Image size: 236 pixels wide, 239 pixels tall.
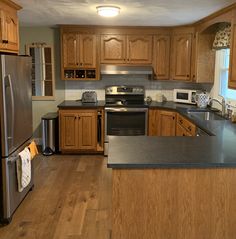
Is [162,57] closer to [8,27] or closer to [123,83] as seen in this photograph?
[123,83]

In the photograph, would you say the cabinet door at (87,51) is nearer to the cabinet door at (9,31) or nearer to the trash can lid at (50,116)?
the trash can lid at (50,116)

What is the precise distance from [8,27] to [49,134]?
2.36 metres

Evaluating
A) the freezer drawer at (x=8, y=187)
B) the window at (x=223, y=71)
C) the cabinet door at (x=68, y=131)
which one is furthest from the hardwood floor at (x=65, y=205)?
the window at (x=223, y=71)

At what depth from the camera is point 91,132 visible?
5.41 m

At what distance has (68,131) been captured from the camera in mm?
5398

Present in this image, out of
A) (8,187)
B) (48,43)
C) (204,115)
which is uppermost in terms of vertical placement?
(48,43)

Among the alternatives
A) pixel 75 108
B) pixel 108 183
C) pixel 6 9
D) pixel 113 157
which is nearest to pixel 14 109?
pixel 6 9

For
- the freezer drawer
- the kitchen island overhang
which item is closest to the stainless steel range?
the freezer drawer

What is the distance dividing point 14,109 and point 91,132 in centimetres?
238

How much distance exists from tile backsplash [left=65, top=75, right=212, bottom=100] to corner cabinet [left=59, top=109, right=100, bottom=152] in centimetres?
71

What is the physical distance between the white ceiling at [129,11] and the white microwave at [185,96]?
116cm

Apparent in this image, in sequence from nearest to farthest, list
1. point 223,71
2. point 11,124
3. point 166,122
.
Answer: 1. point 11,124
2. point 223,71
3. point 166,122

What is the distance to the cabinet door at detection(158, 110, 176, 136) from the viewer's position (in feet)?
16.8

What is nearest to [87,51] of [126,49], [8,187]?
[126,49]
